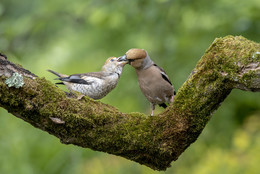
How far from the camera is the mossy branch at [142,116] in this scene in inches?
143

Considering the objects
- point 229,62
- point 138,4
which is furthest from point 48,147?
point 229,62

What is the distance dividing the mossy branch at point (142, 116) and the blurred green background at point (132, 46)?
3.64 meters

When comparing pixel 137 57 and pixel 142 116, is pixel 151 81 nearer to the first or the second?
pixel 137 57

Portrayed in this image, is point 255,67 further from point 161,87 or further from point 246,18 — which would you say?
point 246,18

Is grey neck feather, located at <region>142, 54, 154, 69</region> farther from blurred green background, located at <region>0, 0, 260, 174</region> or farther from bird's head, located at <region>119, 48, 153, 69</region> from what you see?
blurred green background, located at <region>0, 0, 260, 174</region>

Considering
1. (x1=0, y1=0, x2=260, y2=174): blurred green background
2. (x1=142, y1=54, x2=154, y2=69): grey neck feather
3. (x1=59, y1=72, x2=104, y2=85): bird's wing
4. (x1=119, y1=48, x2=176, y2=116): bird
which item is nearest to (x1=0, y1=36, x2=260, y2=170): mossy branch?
(x1=119, y1=48, x2=176, y2=116): bird

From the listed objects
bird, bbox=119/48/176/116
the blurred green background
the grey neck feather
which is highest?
the grey neck feather

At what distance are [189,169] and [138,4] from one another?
357 centimetres

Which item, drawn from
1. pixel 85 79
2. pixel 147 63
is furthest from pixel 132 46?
pixel 147 63

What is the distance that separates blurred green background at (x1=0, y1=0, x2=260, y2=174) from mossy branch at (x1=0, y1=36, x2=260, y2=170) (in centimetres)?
364

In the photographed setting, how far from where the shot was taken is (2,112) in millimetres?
8156

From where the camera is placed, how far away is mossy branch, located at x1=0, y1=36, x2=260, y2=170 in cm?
362

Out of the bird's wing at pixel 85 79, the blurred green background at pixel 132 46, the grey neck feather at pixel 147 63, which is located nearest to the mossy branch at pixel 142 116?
the grey neck feather at pixel 147 63

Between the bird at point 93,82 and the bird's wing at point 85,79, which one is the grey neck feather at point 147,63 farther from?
the bird's wing at point 85,79
